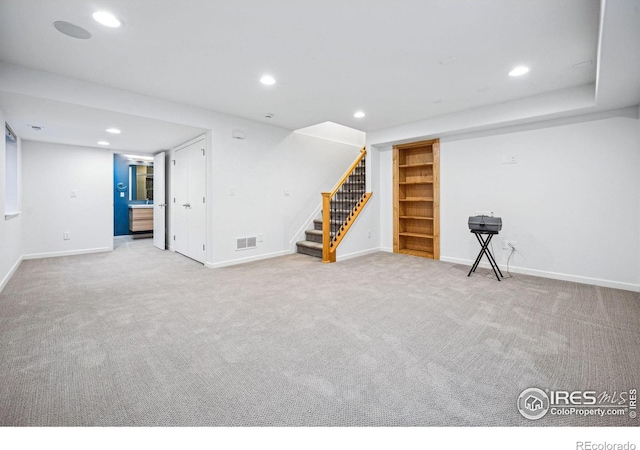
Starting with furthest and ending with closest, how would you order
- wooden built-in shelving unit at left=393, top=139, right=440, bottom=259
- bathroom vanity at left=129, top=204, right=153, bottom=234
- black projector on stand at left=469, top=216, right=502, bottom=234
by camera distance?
bathroom vanity at left=129, top=204, right=153, bottom=234, wooden built-in shelving unit at left=393, top=139, right=440, bottom=259, black projector on stand at left=469, top=216, right=502, bottom=234

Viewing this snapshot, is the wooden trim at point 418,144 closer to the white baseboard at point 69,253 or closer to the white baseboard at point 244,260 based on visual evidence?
the white baseboard at point 244,260

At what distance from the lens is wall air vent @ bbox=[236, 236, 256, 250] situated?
4996mm

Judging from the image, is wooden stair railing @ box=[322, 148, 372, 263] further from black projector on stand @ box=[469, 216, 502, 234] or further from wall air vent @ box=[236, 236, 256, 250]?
black projector on stand @ box=[469, 216, 502, 234]

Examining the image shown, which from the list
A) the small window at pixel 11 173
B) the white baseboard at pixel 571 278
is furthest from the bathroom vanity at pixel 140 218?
the white baseboard at pixel 571 278

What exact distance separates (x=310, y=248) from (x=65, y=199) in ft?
15.8

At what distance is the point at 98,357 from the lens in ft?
6.66

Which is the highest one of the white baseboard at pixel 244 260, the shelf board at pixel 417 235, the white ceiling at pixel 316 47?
the white ceiling at pixel 316 47

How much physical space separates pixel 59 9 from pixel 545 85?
15.7 feet

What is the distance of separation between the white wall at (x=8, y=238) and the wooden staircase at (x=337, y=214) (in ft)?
13.5

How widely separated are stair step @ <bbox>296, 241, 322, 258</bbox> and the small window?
435 cm

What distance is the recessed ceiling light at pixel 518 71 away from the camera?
10.2ft

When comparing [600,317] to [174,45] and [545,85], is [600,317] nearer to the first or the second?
[545,85]

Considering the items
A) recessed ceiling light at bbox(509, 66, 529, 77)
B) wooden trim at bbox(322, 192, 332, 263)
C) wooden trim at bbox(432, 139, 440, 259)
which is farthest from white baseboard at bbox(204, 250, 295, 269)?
recessed ceiling light at bbox(509, 66, 529, 77)

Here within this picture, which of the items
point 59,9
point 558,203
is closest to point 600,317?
point 558,203
